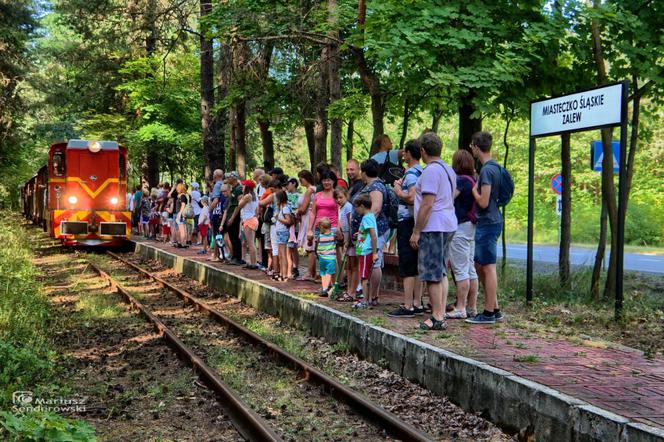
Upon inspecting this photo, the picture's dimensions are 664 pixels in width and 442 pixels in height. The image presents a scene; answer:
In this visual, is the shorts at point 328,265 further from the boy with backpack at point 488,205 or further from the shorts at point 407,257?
the boy with backpack at point 488,205

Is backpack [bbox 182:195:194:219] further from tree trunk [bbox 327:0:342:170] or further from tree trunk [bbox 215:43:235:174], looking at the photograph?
tree trunk [bbox 327:0:342:170]

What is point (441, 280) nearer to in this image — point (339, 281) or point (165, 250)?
point (339, 281)

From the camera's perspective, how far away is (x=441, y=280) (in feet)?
25.3

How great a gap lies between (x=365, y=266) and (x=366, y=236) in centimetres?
45

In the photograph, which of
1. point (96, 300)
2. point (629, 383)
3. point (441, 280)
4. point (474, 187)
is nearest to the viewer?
point (629, 383)

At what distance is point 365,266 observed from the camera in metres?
9.37

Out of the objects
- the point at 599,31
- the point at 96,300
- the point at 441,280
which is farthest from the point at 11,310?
the point at 599,31

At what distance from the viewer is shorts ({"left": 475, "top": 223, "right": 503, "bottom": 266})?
7934mm

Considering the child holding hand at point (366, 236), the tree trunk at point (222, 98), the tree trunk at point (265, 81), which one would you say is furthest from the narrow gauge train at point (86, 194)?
the child holding hand at point (366, 236)

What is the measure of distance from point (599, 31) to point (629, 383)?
7.01 meters

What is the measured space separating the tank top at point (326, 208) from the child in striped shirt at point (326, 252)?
229 millimetres
